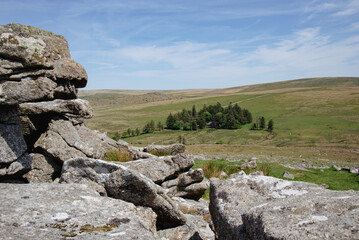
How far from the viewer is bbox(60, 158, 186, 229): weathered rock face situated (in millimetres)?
7594

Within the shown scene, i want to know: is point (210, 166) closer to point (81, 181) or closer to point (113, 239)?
point (81, 181)

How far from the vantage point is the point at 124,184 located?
7664mm

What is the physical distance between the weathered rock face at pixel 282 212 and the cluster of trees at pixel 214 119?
99.9m

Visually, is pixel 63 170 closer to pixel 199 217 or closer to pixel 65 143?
pixel 65 143

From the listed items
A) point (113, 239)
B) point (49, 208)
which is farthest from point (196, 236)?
point (49, 208)

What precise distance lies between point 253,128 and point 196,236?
97912 millimetres

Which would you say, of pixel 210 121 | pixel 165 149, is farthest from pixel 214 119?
pixel 165 149

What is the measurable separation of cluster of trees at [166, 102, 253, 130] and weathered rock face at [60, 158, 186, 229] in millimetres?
99113

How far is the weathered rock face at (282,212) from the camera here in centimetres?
404

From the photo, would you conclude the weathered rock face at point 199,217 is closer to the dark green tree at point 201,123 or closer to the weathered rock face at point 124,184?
the weathered rock face at point 124,184

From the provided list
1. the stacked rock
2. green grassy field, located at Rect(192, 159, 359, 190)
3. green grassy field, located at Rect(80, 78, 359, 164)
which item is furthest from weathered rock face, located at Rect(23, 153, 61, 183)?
green grassy field, located at Rect(80, 78, 359, 164)

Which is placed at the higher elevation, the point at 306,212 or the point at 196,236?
the point at 306,212

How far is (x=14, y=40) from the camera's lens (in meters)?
8.80

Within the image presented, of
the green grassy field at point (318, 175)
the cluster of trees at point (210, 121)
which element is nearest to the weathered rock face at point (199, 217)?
the green grassy field at point (318, 175)
